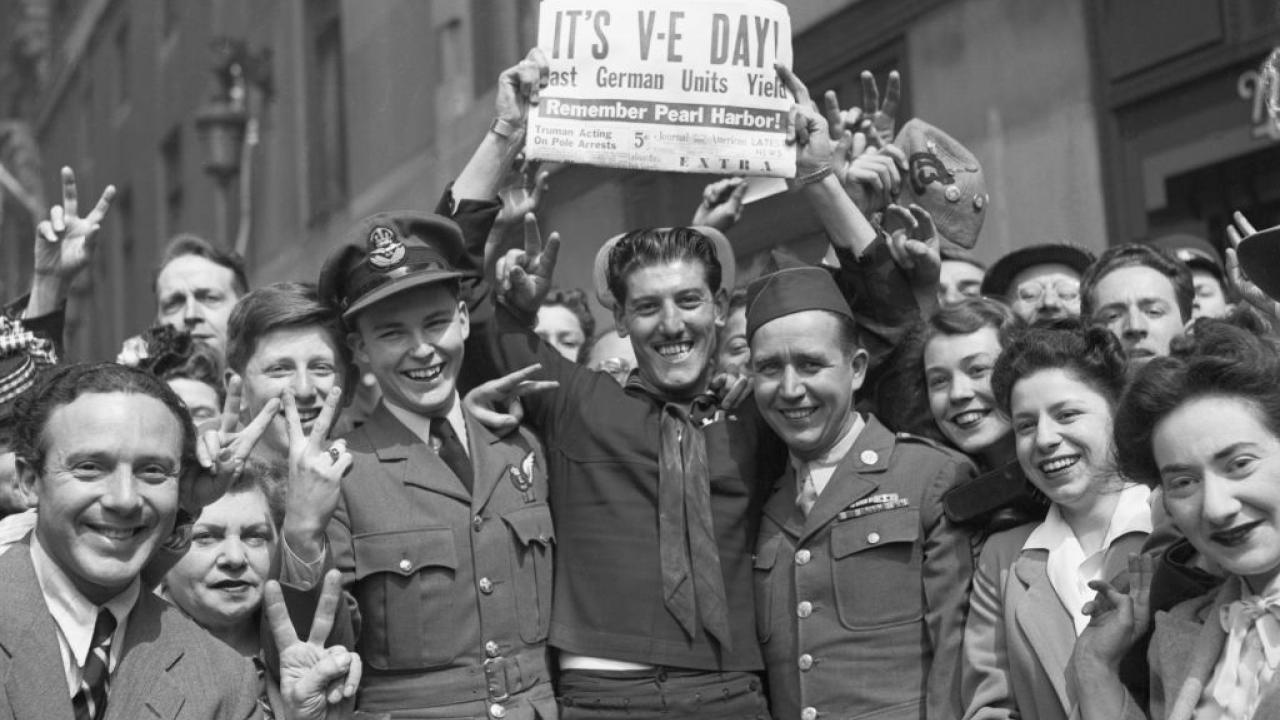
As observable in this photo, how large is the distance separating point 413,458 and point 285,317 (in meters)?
0.77

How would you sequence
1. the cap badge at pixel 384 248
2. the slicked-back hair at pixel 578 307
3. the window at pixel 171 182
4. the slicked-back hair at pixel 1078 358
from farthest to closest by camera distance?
the window at pixel 171 182 < the slicked-back hair at pixel 578 307 < the cap badge at pixel 384 248 < the slicked-back hair at pixel 1078 358

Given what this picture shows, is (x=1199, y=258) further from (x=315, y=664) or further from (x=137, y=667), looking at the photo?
(x=137, y=667)

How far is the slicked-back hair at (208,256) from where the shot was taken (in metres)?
6.58

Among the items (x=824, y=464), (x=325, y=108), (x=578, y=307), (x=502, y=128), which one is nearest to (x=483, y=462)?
(x=824, y=464)

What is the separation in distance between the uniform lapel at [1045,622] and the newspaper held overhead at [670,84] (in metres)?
1.49

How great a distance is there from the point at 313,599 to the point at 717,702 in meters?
1.06

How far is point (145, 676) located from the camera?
3.70 metres

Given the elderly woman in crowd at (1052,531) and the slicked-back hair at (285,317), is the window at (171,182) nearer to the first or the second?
the slicked-back hair at (285,317)

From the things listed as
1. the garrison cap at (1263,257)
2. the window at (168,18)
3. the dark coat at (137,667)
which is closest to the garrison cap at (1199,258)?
the garrison cap at (1263,257)

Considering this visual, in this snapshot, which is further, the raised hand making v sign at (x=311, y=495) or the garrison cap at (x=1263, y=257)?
the raised hand making v sign at (x=311, y=495)

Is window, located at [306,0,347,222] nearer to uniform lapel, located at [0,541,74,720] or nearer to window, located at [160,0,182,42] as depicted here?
window, located at [160,0,182,42]

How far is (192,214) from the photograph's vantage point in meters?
23.5

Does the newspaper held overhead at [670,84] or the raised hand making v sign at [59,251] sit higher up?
the newspaper held overhead at [670,84]

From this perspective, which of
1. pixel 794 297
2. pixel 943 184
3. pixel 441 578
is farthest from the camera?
pixel 943 184
